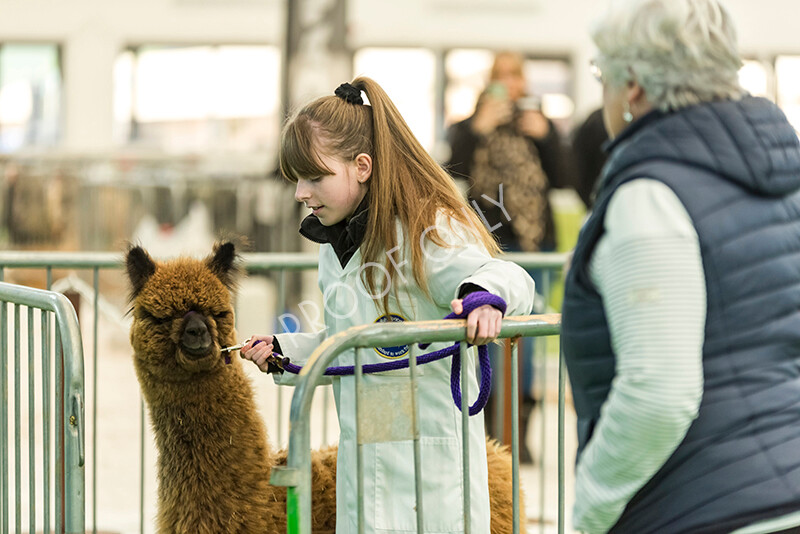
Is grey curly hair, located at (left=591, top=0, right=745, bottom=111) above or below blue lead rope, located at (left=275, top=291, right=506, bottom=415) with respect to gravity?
above

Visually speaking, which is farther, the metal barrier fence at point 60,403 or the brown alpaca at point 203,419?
A: the brown alpaca at point 203,419

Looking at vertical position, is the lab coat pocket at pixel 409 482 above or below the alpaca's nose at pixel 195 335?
below

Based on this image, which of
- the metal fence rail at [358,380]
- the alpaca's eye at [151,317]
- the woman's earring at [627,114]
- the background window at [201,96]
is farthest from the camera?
the background window at [201,96]

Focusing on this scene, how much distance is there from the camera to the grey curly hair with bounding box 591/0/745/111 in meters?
1.57

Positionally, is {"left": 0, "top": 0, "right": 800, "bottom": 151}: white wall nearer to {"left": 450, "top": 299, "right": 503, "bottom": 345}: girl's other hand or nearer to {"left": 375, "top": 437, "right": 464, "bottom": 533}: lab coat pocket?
{"left": 375, "top": 437, "right": 464, "bottom": 533}: lab coat pocket

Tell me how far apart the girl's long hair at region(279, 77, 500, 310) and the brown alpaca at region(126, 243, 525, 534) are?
47 cm

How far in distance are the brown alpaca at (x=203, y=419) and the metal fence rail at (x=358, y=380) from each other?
60cm

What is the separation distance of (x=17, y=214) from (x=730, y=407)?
441 inches

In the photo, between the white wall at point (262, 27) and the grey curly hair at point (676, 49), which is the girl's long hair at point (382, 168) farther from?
the white wall at point (262, 27)

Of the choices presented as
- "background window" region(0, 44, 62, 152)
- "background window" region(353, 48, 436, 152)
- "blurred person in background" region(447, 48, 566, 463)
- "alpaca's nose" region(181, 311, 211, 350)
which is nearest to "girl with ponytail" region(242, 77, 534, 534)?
"alpaca's nose" region(181, 311, 211, 350)

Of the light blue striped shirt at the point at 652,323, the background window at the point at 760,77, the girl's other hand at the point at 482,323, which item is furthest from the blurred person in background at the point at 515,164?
the background window at the point at 760,77

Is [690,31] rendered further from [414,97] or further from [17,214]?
[414,97]

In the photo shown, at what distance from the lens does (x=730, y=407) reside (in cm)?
155

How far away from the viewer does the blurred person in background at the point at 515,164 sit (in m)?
5.72
